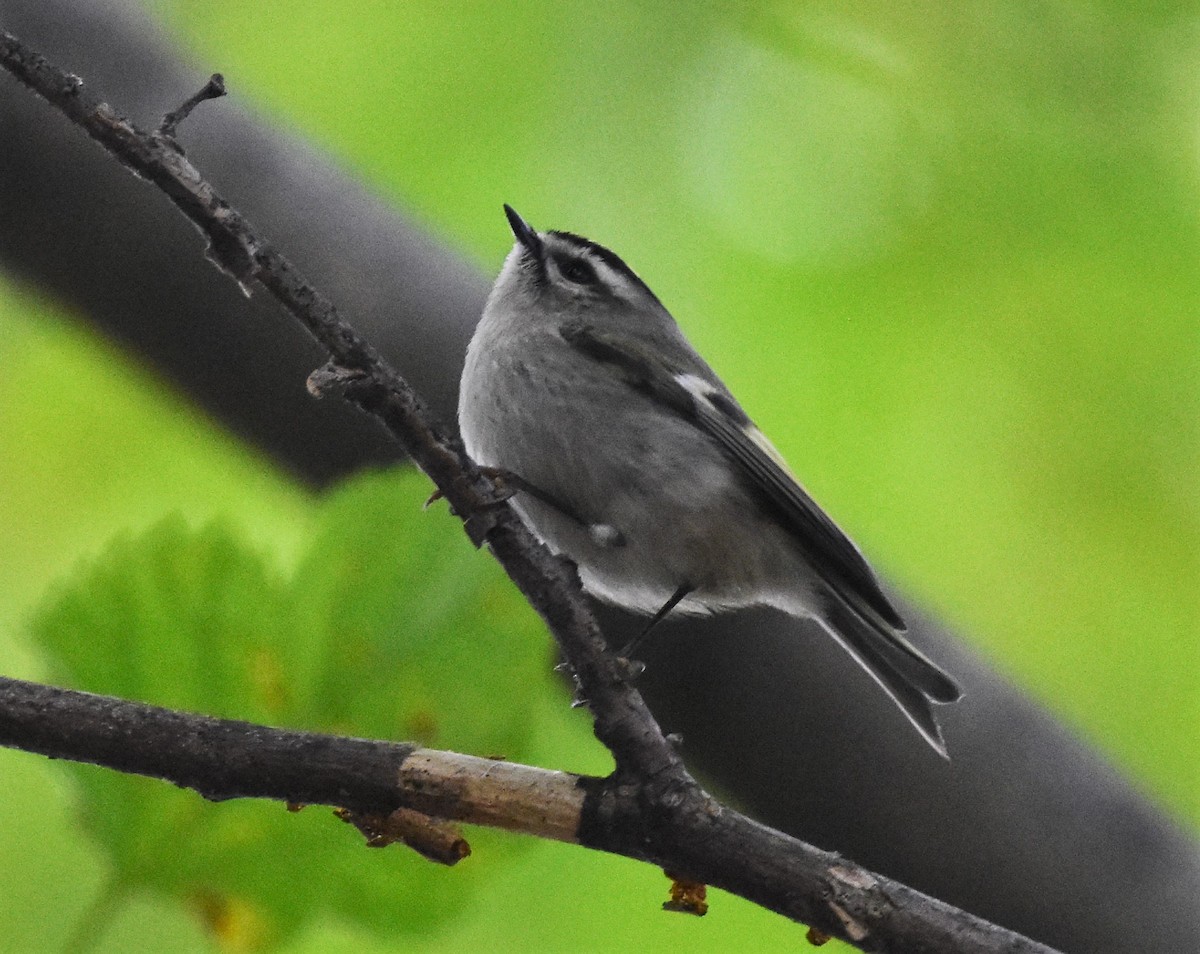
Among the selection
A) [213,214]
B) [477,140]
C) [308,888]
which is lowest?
[308,888]

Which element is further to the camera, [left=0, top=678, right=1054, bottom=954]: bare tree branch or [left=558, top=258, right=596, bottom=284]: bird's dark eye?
[left=558, top=258, right=596, bottom=284]: bird's dark eye

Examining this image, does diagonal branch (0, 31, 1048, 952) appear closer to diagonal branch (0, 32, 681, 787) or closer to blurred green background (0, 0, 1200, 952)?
diagonal branch (0, 32, 681, 787)

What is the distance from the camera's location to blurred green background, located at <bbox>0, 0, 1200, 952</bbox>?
1.14 m

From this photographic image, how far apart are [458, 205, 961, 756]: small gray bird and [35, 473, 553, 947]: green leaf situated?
0.28 m

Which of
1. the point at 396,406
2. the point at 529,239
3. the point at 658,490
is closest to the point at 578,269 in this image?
the point at 529,239

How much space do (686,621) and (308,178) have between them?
0.49 metres

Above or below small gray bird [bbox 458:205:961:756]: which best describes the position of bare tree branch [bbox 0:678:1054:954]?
below

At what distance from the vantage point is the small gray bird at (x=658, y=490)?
99cm

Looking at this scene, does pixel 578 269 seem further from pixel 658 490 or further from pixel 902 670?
pixel 902 670

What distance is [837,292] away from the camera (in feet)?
4.44

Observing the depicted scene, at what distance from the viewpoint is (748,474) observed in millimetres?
1043

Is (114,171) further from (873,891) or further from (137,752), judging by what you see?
(873,891)

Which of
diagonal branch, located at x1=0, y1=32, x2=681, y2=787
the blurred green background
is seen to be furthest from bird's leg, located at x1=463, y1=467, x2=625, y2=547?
diagonal branch, located at x1=0, y1=32, x2=681, y2=787

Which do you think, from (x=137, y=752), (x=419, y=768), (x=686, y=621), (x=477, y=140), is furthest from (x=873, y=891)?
(x=477, y=140)
